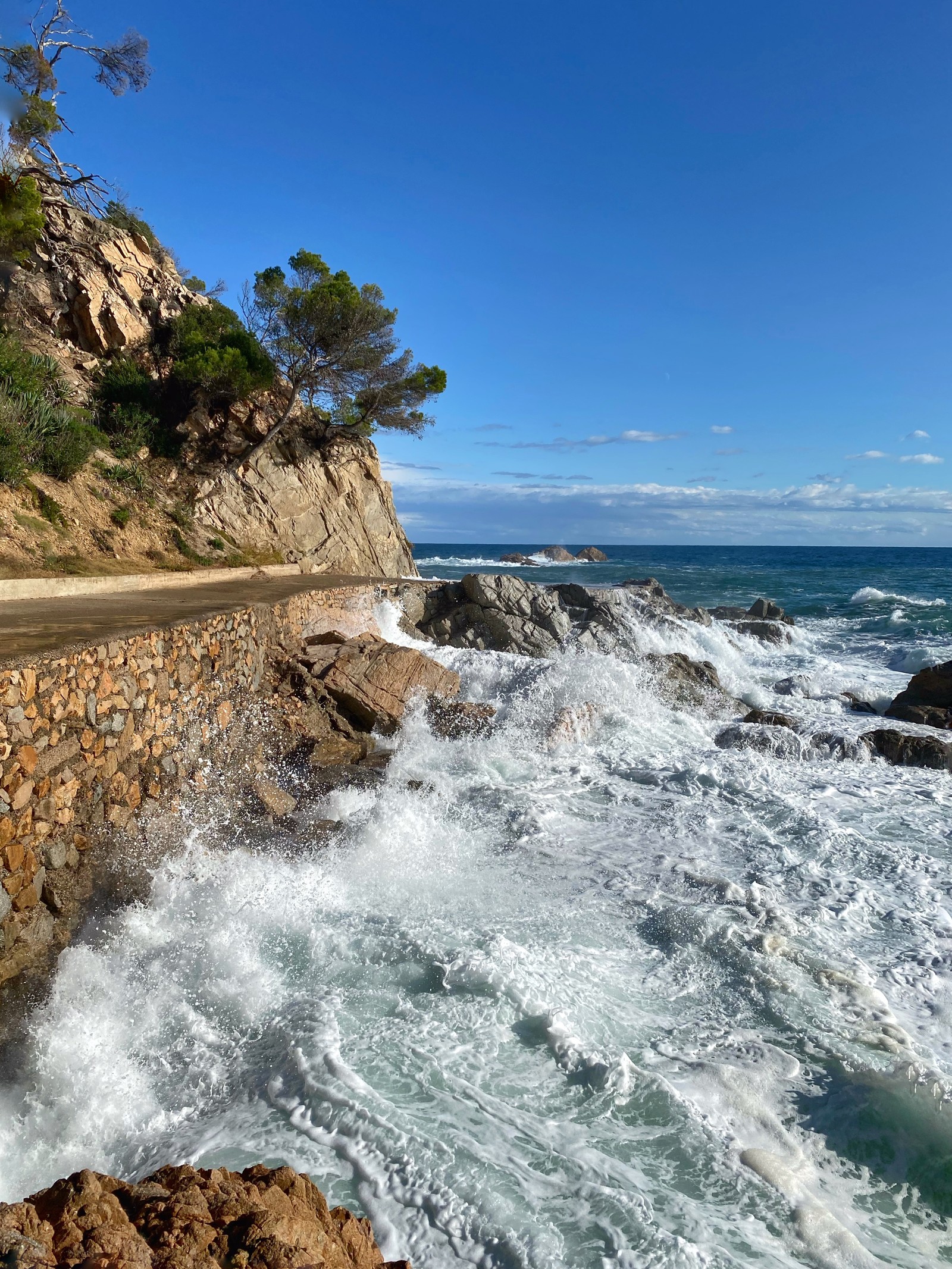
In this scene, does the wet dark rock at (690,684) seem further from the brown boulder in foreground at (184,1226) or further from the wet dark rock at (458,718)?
the brown boulder in foreground at (184,1226)

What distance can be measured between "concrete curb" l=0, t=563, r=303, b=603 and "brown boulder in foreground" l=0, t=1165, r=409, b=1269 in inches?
Result: 304

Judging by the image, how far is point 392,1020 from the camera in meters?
3.80

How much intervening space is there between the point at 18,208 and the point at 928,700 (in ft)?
62.2

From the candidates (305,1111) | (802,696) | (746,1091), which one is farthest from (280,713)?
(802,696)

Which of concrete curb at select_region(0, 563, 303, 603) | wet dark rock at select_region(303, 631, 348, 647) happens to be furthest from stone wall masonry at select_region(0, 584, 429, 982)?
concrete curb at select_region(0, 563, 303, 603)

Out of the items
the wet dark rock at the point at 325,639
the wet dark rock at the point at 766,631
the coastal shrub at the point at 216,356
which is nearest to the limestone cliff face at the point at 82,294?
the coastal shrub at the point at 216,356

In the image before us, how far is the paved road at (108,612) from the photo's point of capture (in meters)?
5.18

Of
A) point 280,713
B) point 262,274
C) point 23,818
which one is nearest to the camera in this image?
point 23,818

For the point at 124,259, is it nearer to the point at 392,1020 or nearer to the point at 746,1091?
the point at 392,1020

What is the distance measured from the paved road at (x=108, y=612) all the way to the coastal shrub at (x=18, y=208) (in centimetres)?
827

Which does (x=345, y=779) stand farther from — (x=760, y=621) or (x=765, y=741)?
(x=760, y=621)

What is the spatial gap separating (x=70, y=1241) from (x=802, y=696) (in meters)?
14.5

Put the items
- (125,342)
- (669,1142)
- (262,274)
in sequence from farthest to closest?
1. (262,274)
2. (125,342)
3. (669,1142)

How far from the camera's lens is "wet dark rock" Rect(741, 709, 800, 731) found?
428 inches
